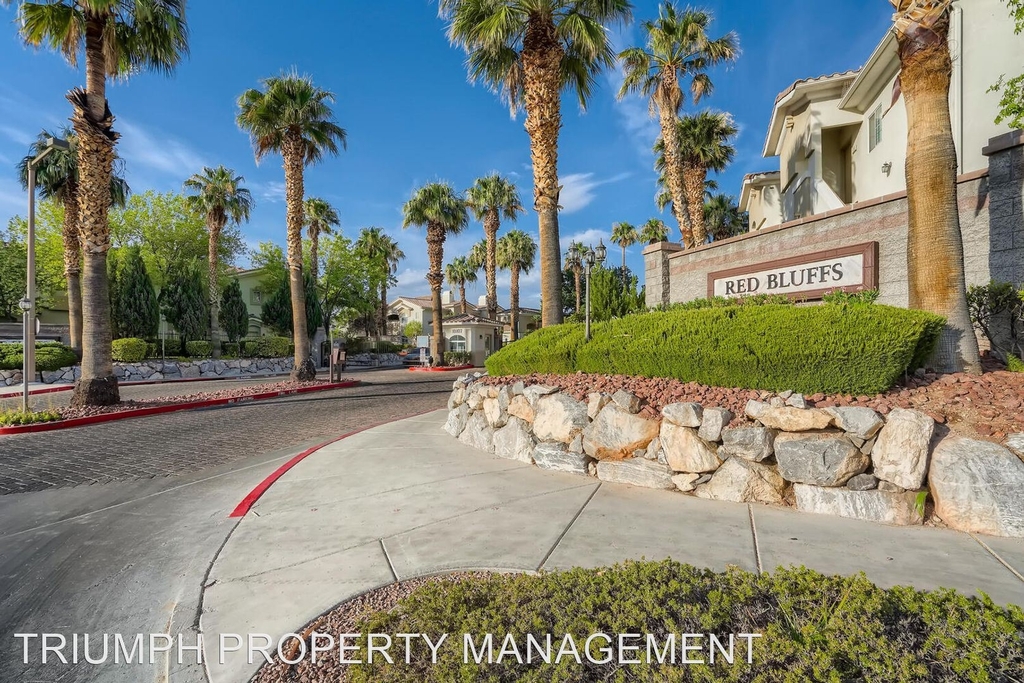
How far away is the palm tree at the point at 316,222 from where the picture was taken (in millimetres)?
36156

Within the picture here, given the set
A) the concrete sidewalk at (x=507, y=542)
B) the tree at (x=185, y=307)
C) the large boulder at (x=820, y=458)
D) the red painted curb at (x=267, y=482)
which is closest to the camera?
the concrete sidewalk at (x=507, y=542)

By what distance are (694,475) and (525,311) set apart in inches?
1866

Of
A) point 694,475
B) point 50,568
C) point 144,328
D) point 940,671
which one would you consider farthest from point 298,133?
point 940,671

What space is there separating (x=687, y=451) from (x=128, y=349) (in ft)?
92.1

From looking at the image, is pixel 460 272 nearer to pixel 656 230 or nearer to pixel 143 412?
pixel 656 230

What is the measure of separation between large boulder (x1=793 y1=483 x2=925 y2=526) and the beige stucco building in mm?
6911

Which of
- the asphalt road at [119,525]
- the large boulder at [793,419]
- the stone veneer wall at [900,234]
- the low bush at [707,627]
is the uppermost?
the stone veneer wall at [900,234]

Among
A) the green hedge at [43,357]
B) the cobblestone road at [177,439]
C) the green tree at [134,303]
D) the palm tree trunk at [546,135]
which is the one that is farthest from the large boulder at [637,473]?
the green tree at [134,303]

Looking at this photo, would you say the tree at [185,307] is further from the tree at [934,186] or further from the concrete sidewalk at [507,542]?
the tree at [934,186]

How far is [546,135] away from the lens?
1138cm

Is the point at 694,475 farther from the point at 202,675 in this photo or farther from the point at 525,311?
the point at 525,311

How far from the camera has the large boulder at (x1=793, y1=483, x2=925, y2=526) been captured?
4188mm

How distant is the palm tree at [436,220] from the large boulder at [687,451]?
2388 centimetres

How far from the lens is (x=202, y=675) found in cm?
258
